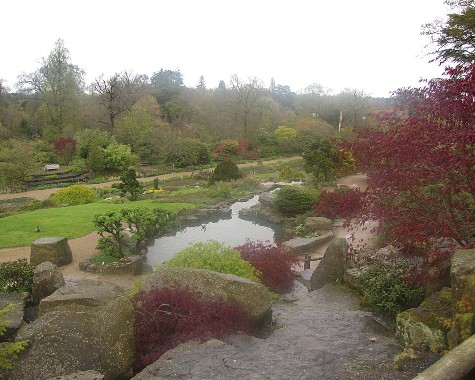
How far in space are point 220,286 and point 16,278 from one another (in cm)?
578

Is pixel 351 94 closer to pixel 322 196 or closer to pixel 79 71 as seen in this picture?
pixel 79 71

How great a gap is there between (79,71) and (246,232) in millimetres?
37012

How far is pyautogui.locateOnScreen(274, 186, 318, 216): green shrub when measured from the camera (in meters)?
17.8

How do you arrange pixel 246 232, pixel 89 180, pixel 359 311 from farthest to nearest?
pixel 89 180 < pixel 246 232 < pixel 359 311

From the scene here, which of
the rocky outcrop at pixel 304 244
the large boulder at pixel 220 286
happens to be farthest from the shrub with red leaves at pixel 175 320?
the rocky outcrop at pixel 304 244

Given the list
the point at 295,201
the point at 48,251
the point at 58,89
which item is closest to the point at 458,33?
the point at 295,201

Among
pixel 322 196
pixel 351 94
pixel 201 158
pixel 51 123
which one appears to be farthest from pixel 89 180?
pixel 351 94

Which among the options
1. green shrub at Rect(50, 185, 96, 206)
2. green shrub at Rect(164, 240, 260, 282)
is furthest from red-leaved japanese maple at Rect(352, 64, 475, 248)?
green shrub at Rect(50, 185, 96, 206)

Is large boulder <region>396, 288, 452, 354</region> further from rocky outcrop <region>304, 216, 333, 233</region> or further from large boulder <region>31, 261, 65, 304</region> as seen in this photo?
rocky outcrop <region>304, 216, 333, 233</region>

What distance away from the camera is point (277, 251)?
33.0 feet

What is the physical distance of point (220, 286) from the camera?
6.90 meters

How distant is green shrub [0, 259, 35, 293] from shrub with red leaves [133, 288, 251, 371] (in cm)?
430

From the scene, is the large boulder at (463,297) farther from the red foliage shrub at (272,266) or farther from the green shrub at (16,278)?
the green shrub at (16,278)

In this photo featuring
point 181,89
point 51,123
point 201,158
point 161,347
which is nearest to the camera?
point 161,347
